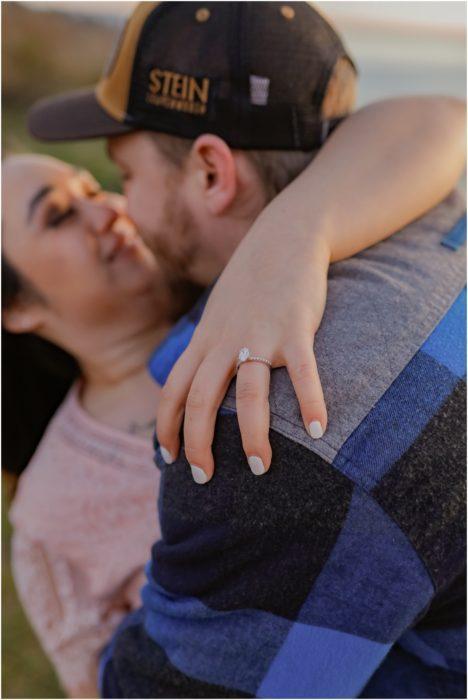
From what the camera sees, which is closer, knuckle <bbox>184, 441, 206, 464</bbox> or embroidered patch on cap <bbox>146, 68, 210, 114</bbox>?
knuckle <bbox>184, 441, 206, 464</bbox>

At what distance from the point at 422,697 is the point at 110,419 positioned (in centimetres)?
144

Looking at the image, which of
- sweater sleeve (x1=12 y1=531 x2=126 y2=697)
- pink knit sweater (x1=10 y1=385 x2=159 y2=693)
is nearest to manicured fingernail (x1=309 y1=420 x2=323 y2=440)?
pink knit sweater (x1=10 y1=385 x2=159 y2=693)

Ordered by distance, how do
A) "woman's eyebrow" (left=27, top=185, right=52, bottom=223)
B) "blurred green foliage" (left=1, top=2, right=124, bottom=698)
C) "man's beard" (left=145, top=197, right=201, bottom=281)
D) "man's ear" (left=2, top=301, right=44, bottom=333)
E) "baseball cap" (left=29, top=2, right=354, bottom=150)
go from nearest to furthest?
1. "baseball cap" (left=29, top=2, right=354, bottom=150)
2. "man's beard" (left=145, top=197, right=201, bottom=281)
3. "woman's eyebrow" (left=27, top=185, right=52, bottom=223)
4. "man's ear" (left=2, top=301, right=44, bottom=333)
5. "blurred green foliage" (left=1, top=2, right=124, bottom=698)

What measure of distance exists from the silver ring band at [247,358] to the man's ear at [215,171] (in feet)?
2.24

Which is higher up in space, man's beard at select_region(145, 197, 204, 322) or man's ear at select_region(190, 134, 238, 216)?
man's ear at select_region(190, 134, 238, 216)

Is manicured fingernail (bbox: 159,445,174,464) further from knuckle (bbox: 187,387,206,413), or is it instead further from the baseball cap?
the baseball cap

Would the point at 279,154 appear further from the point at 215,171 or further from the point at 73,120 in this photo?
the point at 73,120

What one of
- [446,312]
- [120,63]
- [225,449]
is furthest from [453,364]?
[120,63]

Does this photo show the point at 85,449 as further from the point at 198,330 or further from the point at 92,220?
the point at 198,330

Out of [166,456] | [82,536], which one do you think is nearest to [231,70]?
[166,456]

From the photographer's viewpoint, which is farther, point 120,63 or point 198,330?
point 120,63

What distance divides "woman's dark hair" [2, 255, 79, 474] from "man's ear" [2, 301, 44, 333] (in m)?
0.14

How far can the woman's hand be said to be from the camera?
3.91ft

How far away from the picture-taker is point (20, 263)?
2.60 meters
